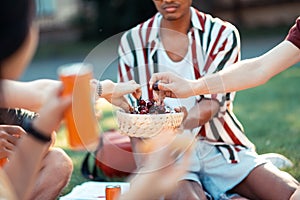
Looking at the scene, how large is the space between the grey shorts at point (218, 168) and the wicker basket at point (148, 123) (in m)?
0.57

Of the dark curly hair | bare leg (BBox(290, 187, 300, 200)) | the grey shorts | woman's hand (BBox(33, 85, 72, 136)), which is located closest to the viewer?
the dark curly hair

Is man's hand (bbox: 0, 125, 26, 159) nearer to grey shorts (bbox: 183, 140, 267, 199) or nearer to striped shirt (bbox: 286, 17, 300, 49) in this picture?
grey shorts (bbox: 183, 140, 267, 199)

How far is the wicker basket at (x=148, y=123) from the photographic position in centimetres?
329

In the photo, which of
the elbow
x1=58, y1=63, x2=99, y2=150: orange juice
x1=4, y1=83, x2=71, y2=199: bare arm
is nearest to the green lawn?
x1=58, y1=63, x2=99, y2=150: orange juice

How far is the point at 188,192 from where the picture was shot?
375cm

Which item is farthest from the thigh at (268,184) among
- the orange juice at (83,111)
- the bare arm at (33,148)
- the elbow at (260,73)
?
the bare arm at (33,148)

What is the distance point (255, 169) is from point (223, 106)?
383 millimetres

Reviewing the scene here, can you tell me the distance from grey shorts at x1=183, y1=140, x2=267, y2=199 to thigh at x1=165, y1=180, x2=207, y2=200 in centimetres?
7

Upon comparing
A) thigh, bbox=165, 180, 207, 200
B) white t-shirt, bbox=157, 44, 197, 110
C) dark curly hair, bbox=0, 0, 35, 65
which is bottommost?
thigh, bbox=165, 180, 207, 200

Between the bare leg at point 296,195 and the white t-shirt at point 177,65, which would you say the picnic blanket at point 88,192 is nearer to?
the white t-shirt at point 177,65

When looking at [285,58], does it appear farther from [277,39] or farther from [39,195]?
[277,39]

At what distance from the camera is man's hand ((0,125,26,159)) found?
3545mm

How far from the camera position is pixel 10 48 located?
2064 mm

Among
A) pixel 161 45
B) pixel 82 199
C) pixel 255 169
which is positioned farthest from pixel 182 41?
pixel 82 199
